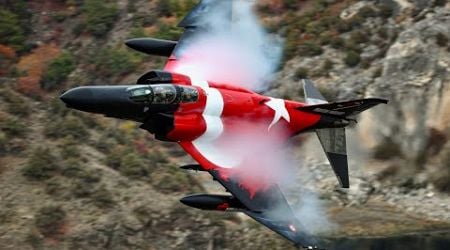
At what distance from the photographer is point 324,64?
153 ft

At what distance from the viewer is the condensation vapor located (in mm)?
28406

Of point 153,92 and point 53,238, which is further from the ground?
point 153,92

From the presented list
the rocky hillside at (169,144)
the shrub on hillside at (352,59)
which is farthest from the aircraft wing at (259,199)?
the shrub on hillside at (352,59)

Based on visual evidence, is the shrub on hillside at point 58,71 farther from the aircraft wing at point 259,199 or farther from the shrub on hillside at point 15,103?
the aircraft wing at point 259,199

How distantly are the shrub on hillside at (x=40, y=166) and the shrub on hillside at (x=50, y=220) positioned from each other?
6.66 feet

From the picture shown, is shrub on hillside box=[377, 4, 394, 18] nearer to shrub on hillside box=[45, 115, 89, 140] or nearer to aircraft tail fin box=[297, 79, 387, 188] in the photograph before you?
shrub on hillside box=[45, 115, 89, 140]

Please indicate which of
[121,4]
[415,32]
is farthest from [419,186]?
[121,4]

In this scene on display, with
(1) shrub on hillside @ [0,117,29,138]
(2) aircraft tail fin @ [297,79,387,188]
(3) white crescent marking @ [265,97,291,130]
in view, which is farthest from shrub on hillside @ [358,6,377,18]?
(3) white crescent marking @ [265,97,291,130]

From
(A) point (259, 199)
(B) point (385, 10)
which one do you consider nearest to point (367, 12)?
(B) point (385, 10)

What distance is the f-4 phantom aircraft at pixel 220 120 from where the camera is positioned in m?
23.0

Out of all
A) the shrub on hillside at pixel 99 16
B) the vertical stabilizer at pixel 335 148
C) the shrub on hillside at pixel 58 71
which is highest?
the vertical stabilizer at pixel 335 148

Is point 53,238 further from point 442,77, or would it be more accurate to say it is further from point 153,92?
point 442,77

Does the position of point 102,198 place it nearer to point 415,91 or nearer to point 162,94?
point 162,94

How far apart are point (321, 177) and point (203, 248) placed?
33.2 feet
